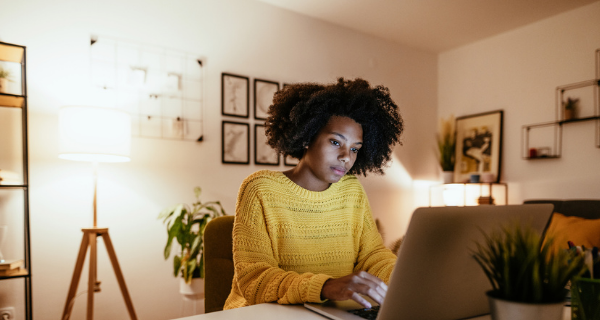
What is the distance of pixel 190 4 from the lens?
281 cm

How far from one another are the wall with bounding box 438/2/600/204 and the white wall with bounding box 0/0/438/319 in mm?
1582

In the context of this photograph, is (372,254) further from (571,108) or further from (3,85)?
(571,108)

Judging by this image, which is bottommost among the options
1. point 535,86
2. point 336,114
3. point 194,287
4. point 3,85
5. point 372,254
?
point 194,287

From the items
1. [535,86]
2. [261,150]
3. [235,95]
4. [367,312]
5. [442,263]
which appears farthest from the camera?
[535,86]

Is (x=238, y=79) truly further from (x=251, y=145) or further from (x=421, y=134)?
(x=421, y=134)

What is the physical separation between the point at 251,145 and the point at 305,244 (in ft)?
6.21

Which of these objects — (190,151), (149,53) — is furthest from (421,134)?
(149,53)

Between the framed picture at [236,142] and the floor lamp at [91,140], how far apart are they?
889 millimetres

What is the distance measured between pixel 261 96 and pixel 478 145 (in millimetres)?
2288

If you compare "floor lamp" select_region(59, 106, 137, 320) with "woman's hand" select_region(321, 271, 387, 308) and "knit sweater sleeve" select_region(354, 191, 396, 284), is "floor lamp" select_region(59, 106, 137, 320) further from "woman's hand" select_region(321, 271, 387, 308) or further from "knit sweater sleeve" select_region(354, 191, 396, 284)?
"woman's hand" select_region(321, 271, 387, 308)

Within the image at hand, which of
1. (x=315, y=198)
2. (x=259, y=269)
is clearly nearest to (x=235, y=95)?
(x=315, y=198)

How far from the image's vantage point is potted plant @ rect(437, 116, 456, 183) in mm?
3978

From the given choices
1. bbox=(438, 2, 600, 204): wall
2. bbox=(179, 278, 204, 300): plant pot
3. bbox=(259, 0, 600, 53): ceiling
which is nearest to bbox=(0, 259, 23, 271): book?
bbox=(179, 278, 204, 300): plant pot

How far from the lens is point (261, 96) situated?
313cm
